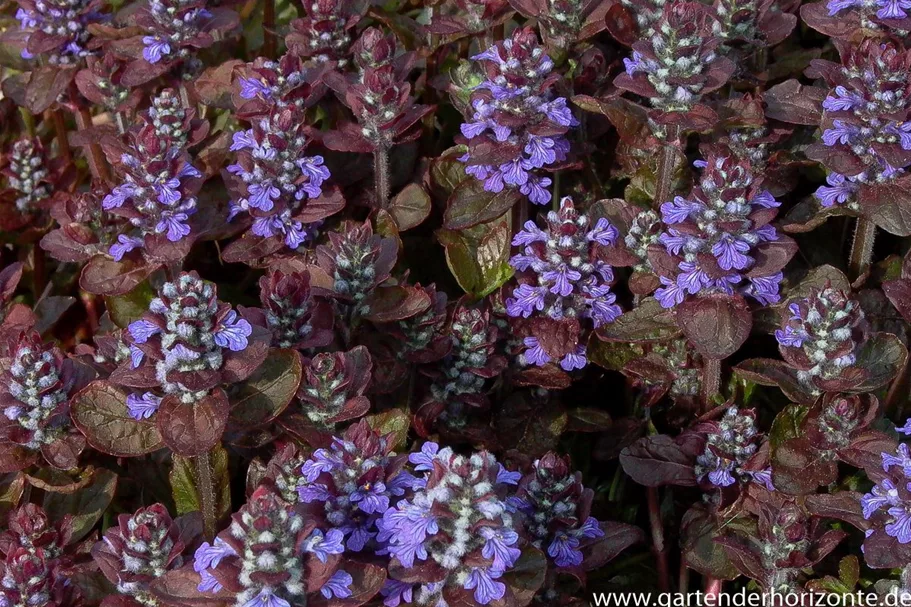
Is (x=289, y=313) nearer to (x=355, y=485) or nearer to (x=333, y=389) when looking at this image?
(x=333, y=389)

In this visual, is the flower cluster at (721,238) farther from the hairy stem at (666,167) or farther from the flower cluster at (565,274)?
the hairy stem at (666,167)

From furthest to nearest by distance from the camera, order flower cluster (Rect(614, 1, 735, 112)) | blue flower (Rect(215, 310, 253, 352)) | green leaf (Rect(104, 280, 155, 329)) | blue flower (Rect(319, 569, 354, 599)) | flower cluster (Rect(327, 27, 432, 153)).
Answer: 1. green leaf (Rect(104, 280, 155, 329))
2. flower cluster (Rect(327, 27, 432, 153))
3. flower cluster (Rect(614, 1, 735, 112))
4. blue flower (Rect(215, 310, 253, 352))
5. blue flower (Rect(319, 569, 354, 599))

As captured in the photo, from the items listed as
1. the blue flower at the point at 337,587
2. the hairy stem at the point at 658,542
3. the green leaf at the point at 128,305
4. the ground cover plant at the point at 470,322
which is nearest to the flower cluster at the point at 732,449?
the ground cover plant at the point at 470,322

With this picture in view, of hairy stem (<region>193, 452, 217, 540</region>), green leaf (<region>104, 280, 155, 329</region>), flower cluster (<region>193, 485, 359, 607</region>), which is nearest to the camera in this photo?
flower cluster (<region>193, 485, 359, 607</region>)

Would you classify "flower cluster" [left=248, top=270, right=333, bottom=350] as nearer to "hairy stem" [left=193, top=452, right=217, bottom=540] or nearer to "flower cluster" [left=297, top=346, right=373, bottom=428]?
"flower cluster" [left=297, top=346, right=373, bottom=428]

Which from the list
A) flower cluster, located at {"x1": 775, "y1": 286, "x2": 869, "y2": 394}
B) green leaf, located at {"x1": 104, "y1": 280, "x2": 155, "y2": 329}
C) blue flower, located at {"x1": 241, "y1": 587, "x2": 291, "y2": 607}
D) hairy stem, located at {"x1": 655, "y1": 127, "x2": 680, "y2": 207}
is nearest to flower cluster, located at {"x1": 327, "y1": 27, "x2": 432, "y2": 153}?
hairy stem, located at {"x1": 655, "y1": 127, "x2": 680, "y2": 207}

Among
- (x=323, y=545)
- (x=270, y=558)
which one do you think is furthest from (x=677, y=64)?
(x=270, y=558)
